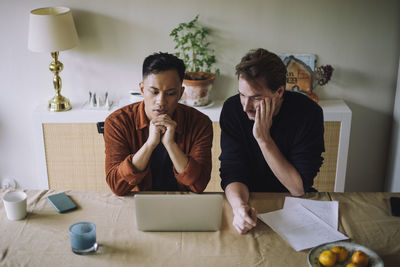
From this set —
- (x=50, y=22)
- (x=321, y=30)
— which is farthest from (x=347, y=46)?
(x=50, y=22)

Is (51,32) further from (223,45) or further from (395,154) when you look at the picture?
(395,154)

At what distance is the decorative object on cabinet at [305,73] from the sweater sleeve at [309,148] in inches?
42.8

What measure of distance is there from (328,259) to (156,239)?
0.57m

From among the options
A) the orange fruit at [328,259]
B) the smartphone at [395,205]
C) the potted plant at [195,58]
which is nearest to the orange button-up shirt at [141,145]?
the orange fruit at [328,259]

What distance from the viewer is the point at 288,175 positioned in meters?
1.84

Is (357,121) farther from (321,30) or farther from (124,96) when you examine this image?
A: (124,96)

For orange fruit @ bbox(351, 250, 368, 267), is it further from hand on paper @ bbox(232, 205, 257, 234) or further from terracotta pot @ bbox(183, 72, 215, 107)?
terracotta pot @ bbox(183, 72, 215, 107)

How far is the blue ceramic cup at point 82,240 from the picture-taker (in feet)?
4.69

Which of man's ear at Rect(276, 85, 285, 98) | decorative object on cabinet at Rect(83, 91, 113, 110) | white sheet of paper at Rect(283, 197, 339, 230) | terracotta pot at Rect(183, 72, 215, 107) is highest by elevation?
man's ear at Rect(276, 85, 285, 98)

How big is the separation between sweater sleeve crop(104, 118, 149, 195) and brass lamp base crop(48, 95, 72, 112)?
1143 millimetres

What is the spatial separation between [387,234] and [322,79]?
1.58 meters

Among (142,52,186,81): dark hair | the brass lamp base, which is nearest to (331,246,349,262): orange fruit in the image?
(142,52,186,81): dark hair

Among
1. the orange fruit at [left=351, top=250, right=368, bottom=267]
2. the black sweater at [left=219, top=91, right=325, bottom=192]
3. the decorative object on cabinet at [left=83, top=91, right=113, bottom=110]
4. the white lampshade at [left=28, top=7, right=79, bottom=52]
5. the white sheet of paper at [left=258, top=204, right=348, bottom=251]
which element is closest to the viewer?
the orange fruit at [left=351, top=250, right=368, bottom=267]

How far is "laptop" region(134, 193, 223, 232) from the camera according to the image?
1544 mm
